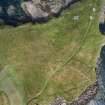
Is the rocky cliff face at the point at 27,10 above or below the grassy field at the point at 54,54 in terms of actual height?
above

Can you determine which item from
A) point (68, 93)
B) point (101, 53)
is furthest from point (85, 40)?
point (68, 93)

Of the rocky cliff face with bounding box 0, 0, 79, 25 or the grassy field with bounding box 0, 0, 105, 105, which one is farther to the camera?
the rocky cliff face with bounding box 0, 0, 79, 25

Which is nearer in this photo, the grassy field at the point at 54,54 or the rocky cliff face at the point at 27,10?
the grassy field at the point at 54,54

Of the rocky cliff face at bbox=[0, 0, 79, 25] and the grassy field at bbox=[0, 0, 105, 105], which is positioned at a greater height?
the rocky cliff face at bbox=[0, 0, 79, 25]

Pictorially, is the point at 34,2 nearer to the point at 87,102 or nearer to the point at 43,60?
the point at 43,60

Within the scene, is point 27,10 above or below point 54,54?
above
